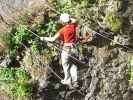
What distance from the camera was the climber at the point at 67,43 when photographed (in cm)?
1780

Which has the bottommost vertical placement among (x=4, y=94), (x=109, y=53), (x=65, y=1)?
(x=4, y=94)

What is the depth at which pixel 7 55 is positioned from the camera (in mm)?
18656

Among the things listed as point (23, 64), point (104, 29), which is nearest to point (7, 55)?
point (23, 64)

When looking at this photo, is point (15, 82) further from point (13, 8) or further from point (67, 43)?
point (13, 8)

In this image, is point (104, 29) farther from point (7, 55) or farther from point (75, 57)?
point (7, 55)

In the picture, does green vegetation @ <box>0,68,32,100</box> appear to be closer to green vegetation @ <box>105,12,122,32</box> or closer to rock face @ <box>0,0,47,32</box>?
rock face @ <box>0,0,47,32</box>

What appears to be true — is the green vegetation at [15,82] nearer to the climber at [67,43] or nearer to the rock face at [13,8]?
the climber at [67,43]

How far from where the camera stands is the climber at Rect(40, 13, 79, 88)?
17797mm

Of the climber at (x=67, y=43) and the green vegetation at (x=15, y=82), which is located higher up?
the climber at (x=67, y=43)

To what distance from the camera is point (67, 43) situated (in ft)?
59.0

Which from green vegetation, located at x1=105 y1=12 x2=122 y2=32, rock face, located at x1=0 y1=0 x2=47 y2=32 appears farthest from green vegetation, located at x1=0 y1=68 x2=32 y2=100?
green vegetation, located at x1=105 y1=12 x2=122 y2=32

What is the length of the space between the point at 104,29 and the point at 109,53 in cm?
75

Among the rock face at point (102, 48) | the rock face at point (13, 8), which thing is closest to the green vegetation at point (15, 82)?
the rock face at point (102, 48)

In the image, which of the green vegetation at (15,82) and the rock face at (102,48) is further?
the rock face at (102,48)
